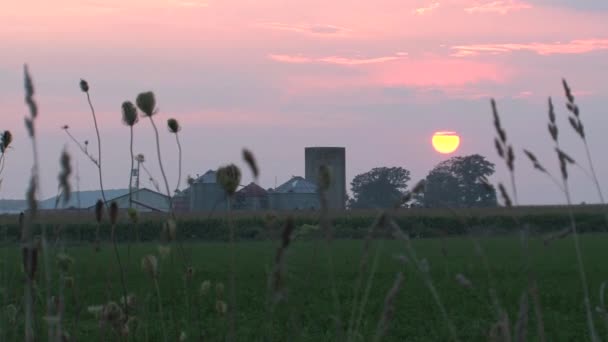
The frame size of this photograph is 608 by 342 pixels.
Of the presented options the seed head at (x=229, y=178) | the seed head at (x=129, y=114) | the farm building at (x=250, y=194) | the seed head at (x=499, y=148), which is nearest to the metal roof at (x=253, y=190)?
the farm building at (x=250, y=194)

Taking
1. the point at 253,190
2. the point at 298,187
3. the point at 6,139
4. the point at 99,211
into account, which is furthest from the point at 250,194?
the point at 298,187

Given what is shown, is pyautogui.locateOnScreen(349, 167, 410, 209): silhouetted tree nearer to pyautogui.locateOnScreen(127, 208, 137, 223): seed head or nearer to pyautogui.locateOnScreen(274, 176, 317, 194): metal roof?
pyautogui.locateOnScreen(127, 208, 137, 223): seed head

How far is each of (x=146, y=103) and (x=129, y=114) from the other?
103 mm

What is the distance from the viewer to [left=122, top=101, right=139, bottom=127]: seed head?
7.70ft

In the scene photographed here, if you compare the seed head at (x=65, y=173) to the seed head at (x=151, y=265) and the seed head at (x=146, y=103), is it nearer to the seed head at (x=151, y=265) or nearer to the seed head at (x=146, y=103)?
the seed head at (x=151, y=265)

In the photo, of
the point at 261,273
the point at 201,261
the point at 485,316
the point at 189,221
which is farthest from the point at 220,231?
the point at 485,316

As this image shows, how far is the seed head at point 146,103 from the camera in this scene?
7.46ft

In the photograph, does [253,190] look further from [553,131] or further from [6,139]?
[553,131]

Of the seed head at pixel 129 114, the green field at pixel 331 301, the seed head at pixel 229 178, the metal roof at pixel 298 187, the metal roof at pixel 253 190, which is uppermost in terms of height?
the metal roof at pixel 298 187

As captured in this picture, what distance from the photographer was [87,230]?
38.5m

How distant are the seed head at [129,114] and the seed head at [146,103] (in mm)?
63

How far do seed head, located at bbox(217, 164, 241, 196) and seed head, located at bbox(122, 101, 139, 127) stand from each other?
679 millimetres

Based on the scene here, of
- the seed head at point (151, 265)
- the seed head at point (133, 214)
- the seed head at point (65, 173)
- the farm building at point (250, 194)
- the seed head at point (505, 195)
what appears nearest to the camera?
the seed head at point (65, 173)

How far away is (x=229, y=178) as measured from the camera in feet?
5.53
